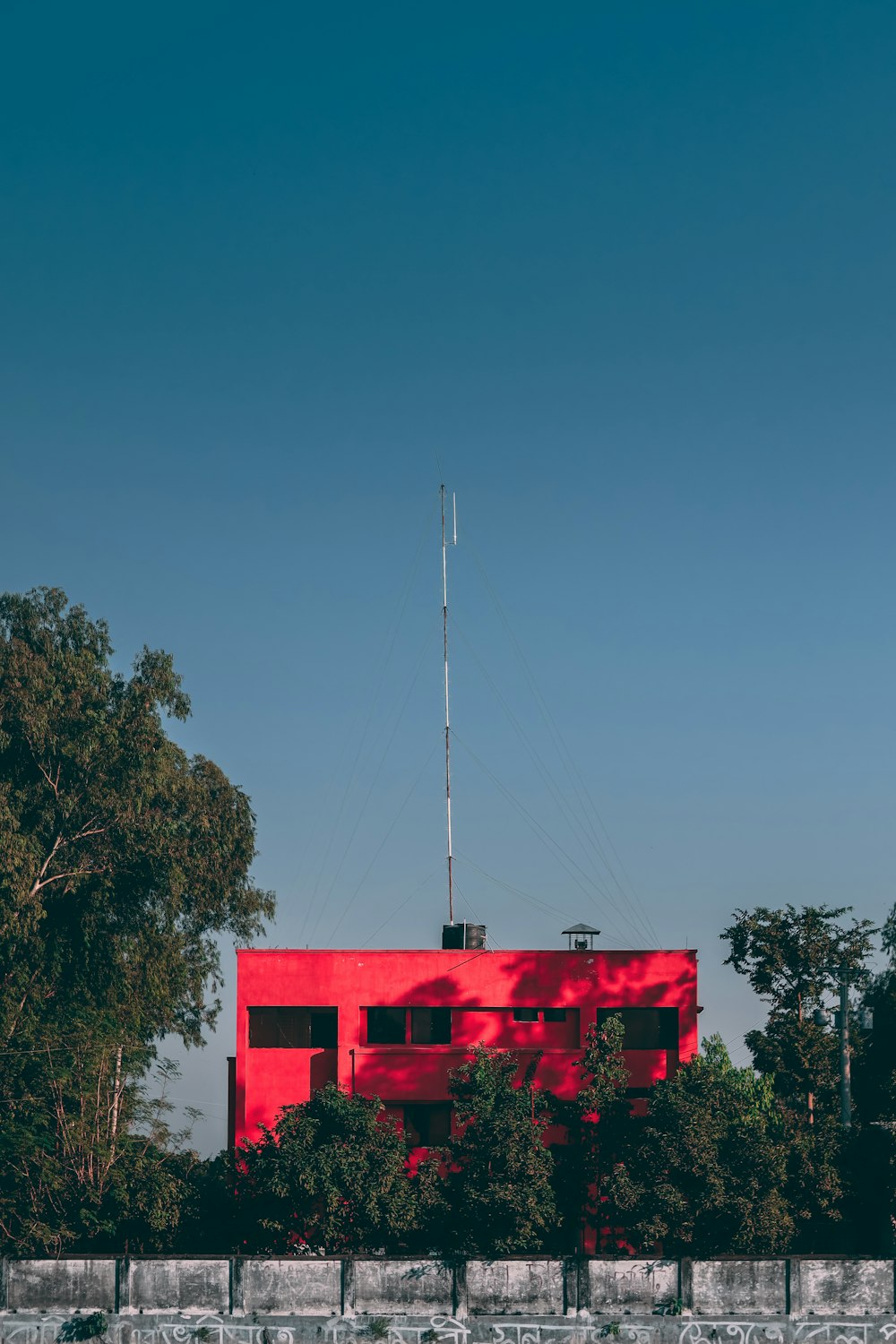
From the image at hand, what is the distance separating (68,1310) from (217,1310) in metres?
4.05

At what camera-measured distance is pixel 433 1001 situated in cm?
5272

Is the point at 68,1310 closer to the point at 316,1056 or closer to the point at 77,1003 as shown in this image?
the point at 316,1056

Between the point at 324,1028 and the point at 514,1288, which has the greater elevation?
the point at 324,1028

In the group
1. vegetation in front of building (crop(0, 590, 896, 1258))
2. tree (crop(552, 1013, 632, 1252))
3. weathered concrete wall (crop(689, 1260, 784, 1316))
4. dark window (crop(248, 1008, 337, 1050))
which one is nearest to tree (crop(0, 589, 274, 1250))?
vegetation in front of building (crop(0, 590, 896, 1258))

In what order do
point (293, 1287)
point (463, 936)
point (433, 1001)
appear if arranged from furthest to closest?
point (463, 936) → point (433, 1001) → point (293, 1287)

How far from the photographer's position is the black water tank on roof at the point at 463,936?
179ft

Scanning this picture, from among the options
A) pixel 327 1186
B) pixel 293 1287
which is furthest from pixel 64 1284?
pixel 327 1186

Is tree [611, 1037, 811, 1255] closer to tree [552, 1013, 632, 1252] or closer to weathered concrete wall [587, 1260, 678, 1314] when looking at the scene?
weathered concrete wall [587, 1260, 678, 1314]

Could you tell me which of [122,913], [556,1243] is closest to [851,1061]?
[556,1243]

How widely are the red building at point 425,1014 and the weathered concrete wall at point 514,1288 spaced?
34.2 ft

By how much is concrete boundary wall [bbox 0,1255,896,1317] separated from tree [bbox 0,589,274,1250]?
8.25 meters

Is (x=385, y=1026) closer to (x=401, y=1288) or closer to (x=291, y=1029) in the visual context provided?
(x=291, y=1029)

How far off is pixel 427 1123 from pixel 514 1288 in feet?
35.6

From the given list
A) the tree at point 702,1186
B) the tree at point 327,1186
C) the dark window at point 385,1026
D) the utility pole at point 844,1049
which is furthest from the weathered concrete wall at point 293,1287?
the utility pole at point 844,1049
